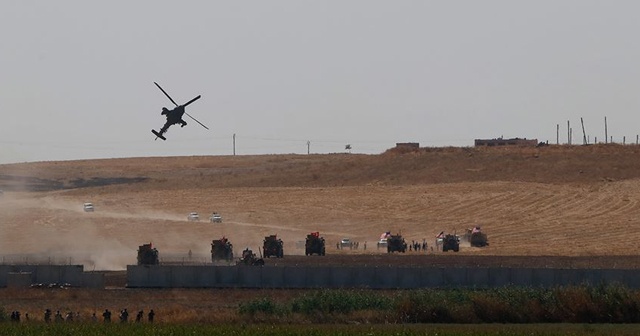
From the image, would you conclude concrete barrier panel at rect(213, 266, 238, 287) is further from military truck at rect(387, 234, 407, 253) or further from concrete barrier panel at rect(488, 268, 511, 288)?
military truck at rect(387, 234, 407, 253)

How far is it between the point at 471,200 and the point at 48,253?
184 feet

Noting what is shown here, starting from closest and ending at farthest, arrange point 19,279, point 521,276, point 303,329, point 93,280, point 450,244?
point 303,329
point 521,276
point 93,280
point 19,279
point 450,244

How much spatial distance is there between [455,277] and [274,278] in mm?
9683

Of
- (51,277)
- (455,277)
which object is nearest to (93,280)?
(51,277)

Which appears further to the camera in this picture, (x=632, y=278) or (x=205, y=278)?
(x=205, y=278)

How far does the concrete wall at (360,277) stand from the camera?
74062 millimetres

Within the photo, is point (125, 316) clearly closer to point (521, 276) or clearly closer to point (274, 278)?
point (274, 278)

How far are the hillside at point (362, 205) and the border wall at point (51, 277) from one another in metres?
15.5

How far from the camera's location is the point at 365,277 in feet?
252

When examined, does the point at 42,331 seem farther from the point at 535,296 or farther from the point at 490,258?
the point at 490,258

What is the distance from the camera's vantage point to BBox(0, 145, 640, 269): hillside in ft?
393

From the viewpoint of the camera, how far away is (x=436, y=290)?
238 feet

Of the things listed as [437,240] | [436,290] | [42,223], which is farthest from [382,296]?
[42,223]

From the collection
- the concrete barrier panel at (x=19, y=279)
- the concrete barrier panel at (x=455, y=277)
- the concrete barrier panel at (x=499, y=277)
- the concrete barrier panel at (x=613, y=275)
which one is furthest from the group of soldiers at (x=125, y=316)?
the concrete barrier panel at (x=613, y=275)
